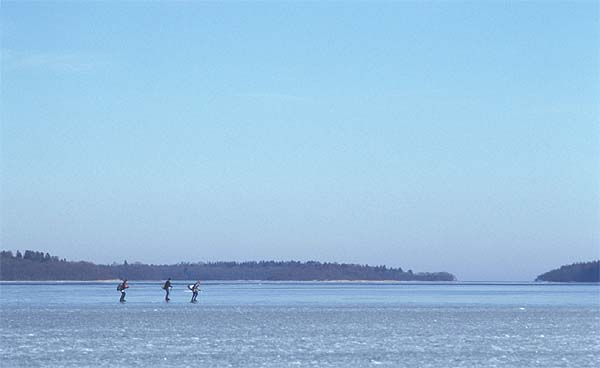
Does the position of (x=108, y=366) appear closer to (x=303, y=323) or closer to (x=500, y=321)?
(x=303, y=323)

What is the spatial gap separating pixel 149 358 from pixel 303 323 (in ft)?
53.2

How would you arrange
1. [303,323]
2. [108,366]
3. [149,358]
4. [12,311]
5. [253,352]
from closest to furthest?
[108,366] < [149,358] < [253,352] < [303,323] < [12,311]

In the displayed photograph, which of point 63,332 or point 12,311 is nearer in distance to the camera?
point 63,332

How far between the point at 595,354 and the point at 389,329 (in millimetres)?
11248

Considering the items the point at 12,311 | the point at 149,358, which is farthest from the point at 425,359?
the point at 12,311

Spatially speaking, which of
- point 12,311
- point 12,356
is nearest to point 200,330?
point 12,356

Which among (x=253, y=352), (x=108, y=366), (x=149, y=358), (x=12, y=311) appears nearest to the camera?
(x=108, y=366)

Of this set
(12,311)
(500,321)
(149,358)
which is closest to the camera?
(149,358)

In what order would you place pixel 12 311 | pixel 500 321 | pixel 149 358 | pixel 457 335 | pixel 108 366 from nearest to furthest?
pixel 108 366
pixel 149 358
pixel 457 335
pixel 500 321
pixel 12 311

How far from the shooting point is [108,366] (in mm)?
26125

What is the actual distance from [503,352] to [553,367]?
3.89 meters

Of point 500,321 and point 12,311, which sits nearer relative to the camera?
point 500,321

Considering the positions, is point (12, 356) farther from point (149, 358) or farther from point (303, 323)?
point (303, 323)

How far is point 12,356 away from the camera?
28141 mm
